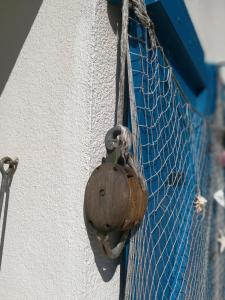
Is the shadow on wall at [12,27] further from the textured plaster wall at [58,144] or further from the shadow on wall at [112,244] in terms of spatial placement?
the shadow on wall at [112,244]

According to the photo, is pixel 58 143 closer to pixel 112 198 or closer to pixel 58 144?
pixel 58 144

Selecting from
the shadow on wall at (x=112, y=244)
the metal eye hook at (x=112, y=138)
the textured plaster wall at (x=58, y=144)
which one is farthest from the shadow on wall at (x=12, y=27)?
the metal eye hook at (x=112, y=138)

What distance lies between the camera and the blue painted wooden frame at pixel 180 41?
1.07 m

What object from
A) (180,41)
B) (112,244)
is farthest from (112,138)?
(180,41)

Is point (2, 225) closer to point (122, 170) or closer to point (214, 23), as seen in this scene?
point (122, 170)

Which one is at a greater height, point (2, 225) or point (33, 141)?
point (33, 141)

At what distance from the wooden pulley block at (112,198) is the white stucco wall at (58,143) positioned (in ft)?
0.13

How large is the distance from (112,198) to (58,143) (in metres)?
0.21

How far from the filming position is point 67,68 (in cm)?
89

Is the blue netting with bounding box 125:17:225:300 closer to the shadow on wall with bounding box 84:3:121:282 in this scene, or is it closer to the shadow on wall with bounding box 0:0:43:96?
the shadow on wall with bounding box 84:3:121:282

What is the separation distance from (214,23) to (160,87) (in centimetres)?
146

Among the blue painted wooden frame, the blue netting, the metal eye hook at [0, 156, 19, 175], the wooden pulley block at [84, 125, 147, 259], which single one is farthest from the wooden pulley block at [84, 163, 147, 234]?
the blue painted wooden frame

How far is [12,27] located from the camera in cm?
104

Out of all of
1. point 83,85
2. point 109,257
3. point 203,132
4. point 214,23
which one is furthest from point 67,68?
point 214,23
